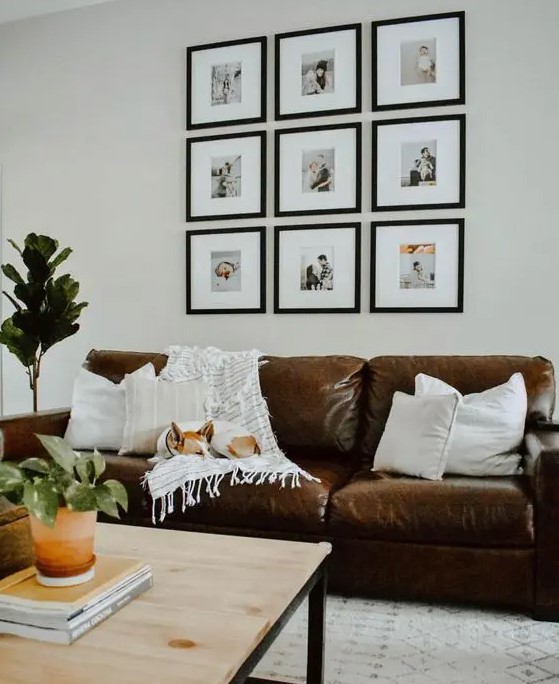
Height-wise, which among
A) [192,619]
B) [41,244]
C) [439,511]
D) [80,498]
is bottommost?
[439,511]

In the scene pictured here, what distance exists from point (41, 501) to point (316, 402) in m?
1.81

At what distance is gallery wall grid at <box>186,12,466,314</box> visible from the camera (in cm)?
331

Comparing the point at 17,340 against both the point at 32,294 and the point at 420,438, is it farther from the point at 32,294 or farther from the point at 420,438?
the point at 420,438

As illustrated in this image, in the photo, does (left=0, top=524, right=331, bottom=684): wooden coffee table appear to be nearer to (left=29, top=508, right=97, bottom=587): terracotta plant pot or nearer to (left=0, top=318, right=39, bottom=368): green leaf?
(left=29, top=508, right=97, bottom=587): terracotta plant pot

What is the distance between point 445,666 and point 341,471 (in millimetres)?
936

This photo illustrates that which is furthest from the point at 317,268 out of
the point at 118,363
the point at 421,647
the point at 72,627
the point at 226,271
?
the point at 72,627

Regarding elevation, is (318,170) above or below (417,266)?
above

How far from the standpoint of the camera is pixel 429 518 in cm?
218

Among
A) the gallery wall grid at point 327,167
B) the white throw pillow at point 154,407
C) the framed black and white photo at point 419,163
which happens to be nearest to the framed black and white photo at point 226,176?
the gallery wall grid at point 327,167

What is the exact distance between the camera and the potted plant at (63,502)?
1183 millimetres

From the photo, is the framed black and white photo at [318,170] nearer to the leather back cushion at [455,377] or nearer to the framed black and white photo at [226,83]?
the framed black and white photo at [226,83]

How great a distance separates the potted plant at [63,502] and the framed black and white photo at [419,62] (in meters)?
2.76

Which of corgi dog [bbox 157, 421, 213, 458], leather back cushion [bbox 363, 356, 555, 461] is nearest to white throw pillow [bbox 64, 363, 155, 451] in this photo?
corgi dog [bbox 157, 421, 213, 458]

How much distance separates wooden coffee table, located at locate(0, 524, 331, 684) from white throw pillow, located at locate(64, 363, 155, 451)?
1.23m
